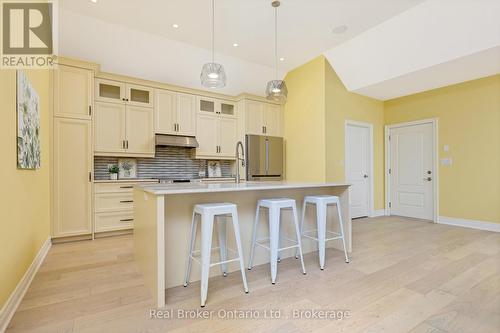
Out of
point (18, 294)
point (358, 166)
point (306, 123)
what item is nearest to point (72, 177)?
point (18, 294)

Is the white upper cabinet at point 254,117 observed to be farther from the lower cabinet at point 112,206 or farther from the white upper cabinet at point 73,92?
the white upper cabinet at point 73,92

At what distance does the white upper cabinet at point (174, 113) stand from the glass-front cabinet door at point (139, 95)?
4.4 inches

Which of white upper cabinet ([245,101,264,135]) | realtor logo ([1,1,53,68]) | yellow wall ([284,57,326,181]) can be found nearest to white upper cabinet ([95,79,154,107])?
realtor logo ([1,1,53,68])

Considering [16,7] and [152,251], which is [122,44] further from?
[152,251]

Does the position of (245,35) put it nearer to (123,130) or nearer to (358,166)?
(123,130)

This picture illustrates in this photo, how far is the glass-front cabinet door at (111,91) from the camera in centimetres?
395

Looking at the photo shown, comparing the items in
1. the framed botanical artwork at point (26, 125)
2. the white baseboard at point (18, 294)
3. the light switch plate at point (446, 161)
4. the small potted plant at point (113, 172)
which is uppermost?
the framed botanical artwork at point (26, 125)

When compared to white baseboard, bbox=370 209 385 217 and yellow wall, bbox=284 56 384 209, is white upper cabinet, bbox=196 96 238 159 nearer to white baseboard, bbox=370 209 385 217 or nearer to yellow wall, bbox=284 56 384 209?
yellow wall, bbox=284 56 384 209

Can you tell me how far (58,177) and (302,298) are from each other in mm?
3522

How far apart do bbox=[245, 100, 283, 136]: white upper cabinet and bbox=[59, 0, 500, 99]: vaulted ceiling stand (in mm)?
759

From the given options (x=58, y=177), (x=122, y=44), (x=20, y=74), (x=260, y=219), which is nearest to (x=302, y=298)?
(x=260, y=219)

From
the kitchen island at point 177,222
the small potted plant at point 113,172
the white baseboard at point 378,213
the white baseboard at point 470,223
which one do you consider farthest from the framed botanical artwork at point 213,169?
the white baseboard at point 470,223

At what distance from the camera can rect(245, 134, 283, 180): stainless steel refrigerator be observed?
4.93 metres

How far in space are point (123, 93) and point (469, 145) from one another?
19.6 ft
